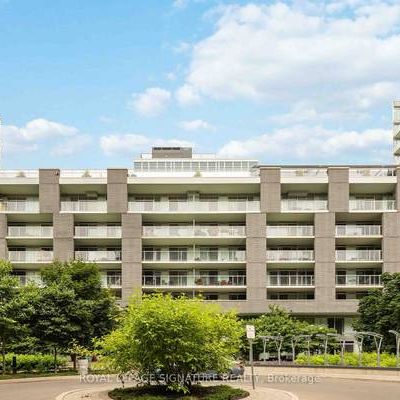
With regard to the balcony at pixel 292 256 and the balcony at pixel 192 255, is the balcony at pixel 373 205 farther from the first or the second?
the balcony at pixel 192 255

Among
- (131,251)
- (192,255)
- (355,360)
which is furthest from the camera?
(192,255)

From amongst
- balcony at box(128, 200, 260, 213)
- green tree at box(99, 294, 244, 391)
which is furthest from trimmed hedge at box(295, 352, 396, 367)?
balcony at box(128, 200, 260, 213)

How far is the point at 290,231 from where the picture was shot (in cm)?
7000

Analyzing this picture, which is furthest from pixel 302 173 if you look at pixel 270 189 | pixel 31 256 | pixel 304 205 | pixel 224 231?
pixel 31 256

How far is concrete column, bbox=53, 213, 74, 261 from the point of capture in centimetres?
6912

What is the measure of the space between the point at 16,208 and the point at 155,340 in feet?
159

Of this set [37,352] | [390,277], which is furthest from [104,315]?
[390,277]

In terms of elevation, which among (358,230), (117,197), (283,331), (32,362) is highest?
(117,197)

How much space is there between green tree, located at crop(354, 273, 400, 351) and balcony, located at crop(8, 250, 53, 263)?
29.8 m

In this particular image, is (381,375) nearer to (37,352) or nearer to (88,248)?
(37,352)

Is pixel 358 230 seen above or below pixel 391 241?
above

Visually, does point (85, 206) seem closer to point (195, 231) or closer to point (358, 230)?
point (195, 231)

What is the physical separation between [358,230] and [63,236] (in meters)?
26.6

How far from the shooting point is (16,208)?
2813 inches
